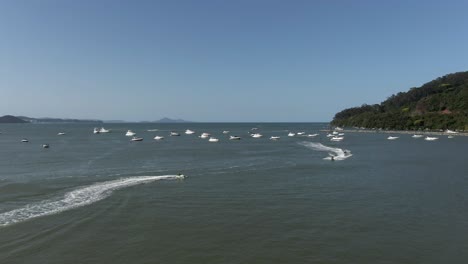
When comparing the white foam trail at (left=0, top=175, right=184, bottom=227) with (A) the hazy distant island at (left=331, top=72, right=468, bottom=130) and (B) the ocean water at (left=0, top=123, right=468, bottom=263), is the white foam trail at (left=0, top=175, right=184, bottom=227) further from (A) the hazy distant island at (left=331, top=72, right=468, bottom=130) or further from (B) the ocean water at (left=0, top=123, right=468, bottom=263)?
(A) the hazy distant island at (left=331, top=72, right=468, bottom=130)

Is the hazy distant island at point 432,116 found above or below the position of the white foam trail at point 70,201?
above

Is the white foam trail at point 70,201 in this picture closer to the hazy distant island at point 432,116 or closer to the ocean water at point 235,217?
the ocean water at point 235,217

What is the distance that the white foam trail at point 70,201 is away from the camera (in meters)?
25.2

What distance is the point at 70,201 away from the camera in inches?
1158

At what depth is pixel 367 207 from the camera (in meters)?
28.0

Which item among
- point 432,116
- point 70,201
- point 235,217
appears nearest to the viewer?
point 235,217

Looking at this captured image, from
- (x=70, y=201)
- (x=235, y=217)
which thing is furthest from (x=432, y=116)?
(x=70, y=201)

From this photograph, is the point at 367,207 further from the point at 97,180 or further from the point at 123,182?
the point at 97,180

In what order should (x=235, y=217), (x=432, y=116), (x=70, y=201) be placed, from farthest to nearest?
(x=432, y=116), (x=70, y=201), (x=235, y=217)

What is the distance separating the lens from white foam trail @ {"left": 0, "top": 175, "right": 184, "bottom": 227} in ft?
82.7

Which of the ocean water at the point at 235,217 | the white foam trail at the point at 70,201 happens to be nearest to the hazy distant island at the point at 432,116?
the ocean water at the point at 235,217

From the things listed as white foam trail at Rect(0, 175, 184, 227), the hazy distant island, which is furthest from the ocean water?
the hazy distant island

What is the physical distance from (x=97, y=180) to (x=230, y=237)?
2325 centimetres

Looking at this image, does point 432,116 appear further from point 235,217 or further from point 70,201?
point 70,201
